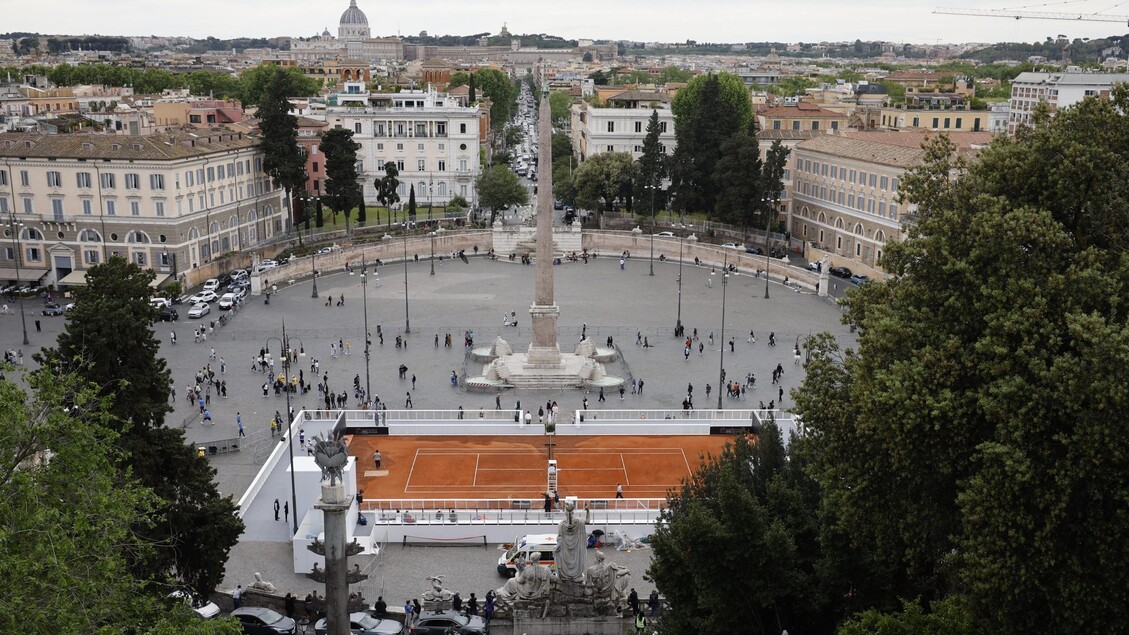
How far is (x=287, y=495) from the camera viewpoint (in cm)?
2769

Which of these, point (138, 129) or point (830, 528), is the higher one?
point (138, 129)

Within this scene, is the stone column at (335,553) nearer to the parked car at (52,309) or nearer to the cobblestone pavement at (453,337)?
the cobblestone pavement at (453,337)

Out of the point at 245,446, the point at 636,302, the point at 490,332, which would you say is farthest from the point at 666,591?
the point at 636,302

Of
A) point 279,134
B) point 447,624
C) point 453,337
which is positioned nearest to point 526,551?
point 447,624

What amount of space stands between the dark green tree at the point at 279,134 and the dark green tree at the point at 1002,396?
48485 mm

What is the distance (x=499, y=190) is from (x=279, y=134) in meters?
14.5

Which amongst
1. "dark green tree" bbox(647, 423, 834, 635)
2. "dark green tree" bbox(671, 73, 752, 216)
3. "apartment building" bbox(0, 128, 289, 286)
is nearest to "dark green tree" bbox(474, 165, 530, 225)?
"dark green tree" bbox(671, 73, 752, 216)

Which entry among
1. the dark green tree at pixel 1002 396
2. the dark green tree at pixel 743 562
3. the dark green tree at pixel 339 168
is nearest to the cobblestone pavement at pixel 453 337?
the dark green tree at pixel 743 562

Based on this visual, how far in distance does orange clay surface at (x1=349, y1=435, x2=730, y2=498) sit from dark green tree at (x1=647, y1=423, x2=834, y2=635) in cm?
886

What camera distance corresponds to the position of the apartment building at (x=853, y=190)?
5669 centimetres

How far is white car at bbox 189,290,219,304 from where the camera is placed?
47938mm

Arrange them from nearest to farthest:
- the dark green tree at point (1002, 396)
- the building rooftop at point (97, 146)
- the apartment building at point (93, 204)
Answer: the dark green tree at point (1002, 396), the building rooftop at point (97, 146), the apartment building at point (93, 204)

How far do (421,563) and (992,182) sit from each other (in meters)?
15.0

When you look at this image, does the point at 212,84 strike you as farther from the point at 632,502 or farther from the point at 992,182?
the point at 992,182
